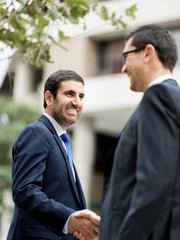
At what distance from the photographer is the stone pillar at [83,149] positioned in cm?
2316


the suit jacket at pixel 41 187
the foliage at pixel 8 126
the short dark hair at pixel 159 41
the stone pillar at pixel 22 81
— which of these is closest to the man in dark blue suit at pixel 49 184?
the suit jacket at pixel 41 187

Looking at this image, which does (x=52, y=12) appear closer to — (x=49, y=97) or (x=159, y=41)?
(x=49, y=97)

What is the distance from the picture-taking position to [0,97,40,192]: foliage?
18.5 m

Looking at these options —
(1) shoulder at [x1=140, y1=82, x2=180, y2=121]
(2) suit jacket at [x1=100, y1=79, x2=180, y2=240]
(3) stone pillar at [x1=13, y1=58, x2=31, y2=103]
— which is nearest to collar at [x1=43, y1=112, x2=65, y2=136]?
(2) suit jacket at [x1=100, y1=79, x2=180, y2=240]

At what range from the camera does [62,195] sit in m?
3.54

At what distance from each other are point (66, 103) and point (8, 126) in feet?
50.8

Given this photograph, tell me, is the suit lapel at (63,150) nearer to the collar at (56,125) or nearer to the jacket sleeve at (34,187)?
the collar at (56,125)

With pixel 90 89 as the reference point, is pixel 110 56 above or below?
above

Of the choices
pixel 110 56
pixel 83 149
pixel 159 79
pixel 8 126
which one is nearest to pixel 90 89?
pixel 110 56

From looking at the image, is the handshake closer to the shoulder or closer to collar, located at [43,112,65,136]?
collar, located at [43,112,65,136]

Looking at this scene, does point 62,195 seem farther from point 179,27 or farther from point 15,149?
point 179,27

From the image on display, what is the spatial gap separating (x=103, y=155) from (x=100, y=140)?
102 cm

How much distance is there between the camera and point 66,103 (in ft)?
12.6

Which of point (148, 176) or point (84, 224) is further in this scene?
point (84, 224)
